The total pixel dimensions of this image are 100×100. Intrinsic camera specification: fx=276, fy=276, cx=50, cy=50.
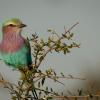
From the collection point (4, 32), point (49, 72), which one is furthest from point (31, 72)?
point (4, 32)

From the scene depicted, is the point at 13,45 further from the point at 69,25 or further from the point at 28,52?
the point at 69,25

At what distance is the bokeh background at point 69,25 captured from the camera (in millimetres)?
1057

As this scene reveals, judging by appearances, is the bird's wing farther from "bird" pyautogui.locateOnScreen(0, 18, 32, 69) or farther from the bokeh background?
the bokeh background

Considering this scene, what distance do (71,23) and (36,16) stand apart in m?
0.14

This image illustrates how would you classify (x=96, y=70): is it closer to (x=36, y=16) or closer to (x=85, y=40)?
(x=85, y=40)

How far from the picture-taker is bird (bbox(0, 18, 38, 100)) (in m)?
0.86

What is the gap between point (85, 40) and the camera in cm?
109

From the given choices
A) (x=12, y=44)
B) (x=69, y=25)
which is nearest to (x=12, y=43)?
(x=12, y=44)

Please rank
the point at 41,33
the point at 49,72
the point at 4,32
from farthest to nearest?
the point at 41,33 < the point at 4,32 < the point at 49,72

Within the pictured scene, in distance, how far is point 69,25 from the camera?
1083mm

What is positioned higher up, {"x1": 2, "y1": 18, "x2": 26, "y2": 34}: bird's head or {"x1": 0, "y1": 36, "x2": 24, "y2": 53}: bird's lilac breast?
{"x1": 2, "y1": 18, "x2": 26, "y2": 34}: bird's head

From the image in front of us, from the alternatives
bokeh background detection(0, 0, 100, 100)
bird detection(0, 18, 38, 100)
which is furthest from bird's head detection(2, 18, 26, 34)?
bokeh background detection(0, 0, 100, 100)

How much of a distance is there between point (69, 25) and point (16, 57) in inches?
12.1

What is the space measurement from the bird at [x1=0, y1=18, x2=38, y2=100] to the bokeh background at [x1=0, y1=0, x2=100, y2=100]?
165mm
